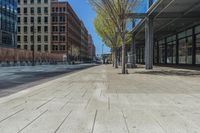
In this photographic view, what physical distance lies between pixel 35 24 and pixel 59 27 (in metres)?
9.38

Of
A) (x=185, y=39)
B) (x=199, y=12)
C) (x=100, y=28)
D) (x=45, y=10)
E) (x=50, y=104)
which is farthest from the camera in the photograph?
(x=45, y=10)

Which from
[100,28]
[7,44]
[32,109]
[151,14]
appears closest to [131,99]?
[32,109]

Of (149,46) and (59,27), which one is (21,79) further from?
(59,27)

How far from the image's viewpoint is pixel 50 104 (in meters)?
9.09

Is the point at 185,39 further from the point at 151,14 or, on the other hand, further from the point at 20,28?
the point at 20,28

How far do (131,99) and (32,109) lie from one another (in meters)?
3.42

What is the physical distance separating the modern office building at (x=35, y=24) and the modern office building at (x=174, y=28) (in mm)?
66547

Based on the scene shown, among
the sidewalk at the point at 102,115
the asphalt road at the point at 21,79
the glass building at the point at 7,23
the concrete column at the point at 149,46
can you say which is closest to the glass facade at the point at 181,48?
the concrete column at the point at 149,46

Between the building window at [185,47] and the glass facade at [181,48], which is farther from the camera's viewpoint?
the building window at [185,47]

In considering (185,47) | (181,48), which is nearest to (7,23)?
(181,48)

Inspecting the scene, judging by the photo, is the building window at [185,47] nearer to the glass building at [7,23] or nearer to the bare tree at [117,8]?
the bare tree at [117,8]

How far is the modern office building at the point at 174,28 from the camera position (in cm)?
3325

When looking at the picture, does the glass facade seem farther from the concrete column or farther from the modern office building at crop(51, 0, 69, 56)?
the modern office building at crop(51, 0, 69, 56)

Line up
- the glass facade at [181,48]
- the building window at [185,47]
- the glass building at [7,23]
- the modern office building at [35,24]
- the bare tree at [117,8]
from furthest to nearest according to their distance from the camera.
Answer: the modern office building at [35,24] < the glass building at [7,23] < the building window at [185,47] < the glass facade at [181,48] < the bare tree at [117,8]
